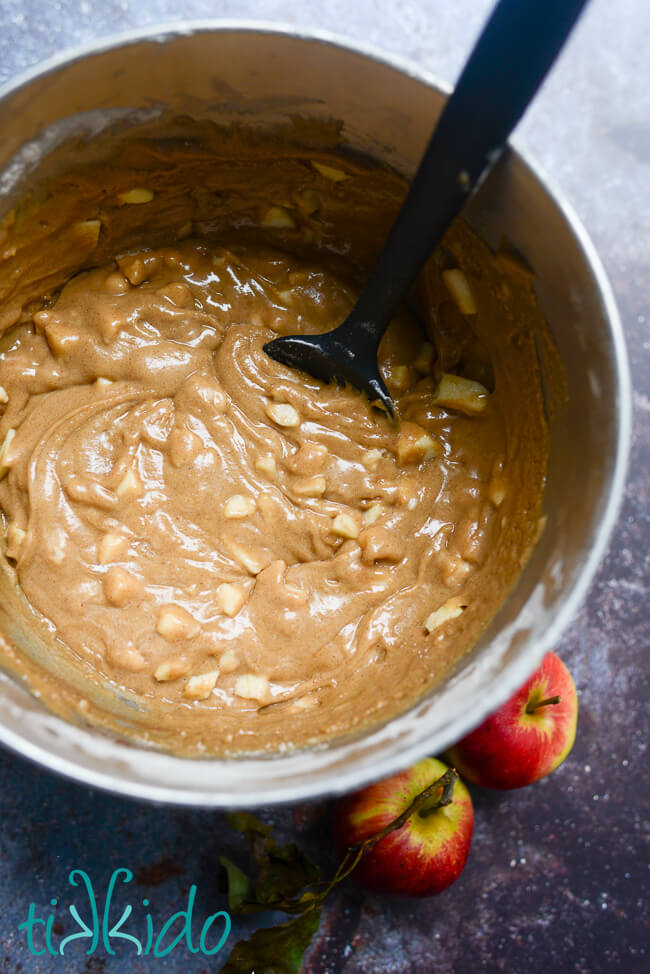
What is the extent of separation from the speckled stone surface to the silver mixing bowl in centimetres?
51

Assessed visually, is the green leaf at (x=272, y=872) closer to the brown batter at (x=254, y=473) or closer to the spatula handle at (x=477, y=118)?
the brown batter at (x=254, y=473)

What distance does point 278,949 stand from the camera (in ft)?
5.14

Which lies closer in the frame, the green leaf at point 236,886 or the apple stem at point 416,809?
the apple stem at point 416,809

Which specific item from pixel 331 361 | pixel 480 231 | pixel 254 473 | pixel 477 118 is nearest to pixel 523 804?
pixel 254 473

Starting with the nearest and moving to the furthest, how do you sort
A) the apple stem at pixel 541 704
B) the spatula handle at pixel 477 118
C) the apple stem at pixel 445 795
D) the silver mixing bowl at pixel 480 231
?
the spatula handle at pixel 477 118, the silver mixing bowl at pixel 480 231, the apple stem at pixel 445 795, the apple stem at pixel 541 704

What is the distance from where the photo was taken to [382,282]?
4.81ft

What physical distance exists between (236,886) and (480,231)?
4.80ft

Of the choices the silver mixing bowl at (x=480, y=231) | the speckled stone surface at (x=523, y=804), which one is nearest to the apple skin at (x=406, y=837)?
the speckled stone surface at (x=523, y=804)

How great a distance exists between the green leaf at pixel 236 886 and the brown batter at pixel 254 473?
38 centimetres

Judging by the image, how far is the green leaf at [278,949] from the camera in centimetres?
156

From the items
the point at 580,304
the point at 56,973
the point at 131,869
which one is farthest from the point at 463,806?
the point at 580,304

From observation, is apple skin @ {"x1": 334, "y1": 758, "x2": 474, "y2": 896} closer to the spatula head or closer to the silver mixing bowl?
the silver mixing bowl

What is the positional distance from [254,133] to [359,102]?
0.84 feet

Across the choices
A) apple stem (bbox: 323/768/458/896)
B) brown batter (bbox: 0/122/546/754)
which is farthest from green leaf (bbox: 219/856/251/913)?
brown batter (bbox: 0/122/546/754)
